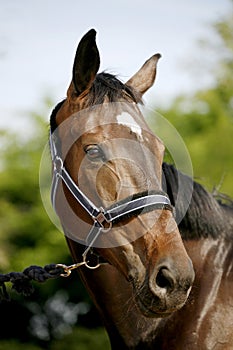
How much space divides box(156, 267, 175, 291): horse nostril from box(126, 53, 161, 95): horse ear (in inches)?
62.5

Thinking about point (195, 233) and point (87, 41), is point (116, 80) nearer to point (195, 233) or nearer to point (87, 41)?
point (87, 41)

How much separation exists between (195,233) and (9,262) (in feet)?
16.7

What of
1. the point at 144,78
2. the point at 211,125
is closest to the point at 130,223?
the point at 144,78

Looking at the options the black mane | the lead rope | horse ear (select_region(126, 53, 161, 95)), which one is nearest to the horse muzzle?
the lead rope

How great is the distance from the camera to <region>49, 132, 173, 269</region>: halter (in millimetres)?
3906

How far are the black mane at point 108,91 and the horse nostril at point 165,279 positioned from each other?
1.20 meters

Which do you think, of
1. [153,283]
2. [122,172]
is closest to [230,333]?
[153,283]

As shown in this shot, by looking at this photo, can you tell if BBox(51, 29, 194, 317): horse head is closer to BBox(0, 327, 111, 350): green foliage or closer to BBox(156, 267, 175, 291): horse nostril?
BBox(156, 267, 175, 291): horse nostril

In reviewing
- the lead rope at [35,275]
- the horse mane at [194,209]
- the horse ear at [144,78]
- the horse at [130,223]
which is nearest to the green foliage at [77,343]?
the lead rope at [35,275]

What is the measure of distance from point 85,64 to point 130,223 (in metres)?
1.08

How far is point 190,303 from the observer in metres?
4.43

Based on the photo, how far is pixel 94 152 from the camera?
4055 mm

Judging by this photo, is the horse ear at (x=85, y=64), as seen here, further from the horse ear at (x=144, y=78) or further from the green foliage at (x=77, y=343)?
the green foliage at (x=77, y=343)

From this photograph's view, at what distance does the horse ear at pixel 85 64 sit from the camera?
13.7 feet
